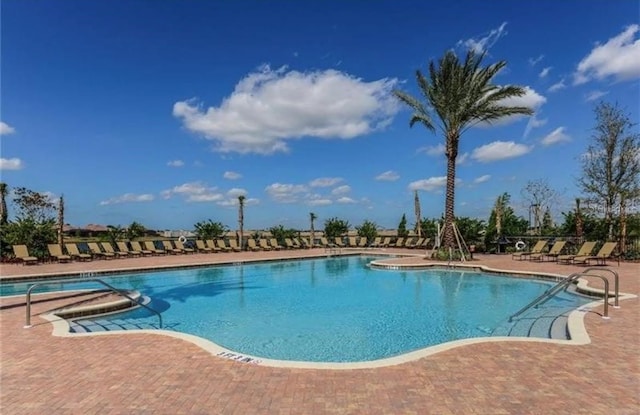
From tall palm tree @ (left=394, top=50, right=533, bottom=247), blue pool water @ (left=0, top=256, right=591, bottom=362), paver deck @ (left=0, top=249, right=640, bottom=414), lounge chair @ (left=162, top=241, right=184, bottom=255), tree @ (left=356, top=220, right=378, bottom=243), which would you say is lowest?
blue pool water @ (left=0, top=256, right=591, bottom=362)

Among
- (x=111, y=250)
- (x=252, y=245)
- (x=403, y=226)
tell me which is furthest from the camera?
(x=403, y=226)

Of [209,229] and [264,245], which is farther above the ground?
[209,229]

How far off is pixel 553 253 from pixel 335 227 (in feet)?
53.9

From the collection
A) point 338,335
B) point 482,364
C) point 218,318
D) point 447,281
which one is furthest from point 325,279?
point 482,364

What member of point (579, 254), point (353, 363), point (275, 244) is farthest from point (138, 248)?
point (579, 254)

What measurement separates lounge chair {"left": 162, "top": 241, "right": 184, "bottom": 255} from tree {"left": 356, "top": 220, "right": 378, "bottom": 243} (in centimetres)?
1324

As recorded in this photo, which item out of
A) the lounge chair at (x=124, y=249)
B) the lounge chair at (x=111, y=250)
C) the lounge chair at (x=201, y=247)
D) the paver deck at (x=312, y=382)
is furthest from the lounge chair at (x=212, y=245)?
the paver deck at (x=312, y=382)

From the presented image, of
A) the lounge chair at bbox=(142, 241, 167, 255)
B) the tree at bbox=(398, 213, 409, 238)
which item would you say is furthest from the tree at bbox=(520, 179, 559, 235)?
the lounge chair at bbox=(142, 241, 167, 255)

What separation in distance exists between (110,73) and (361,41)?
9.73 metres

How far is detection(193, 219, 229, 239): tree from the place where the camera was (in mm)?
25453

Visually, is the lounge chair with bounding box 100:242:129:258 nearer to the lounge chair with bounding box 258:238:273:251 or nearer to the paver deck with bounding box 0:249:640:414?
the lounge chair with bounding box 258:238:273:251

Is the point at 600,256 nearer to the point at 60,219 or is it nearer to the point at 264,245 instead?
the point at 264,245

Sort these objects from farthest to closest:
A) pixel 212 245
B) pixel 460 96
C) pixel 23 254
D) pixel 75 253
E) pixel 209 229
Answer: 1. pixel 209 229
2. pixel 212 245
3. pixel 75 253
4. pixel 460 96
5. pixel 23 254

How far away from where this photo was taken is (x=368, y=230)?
97.5ft
